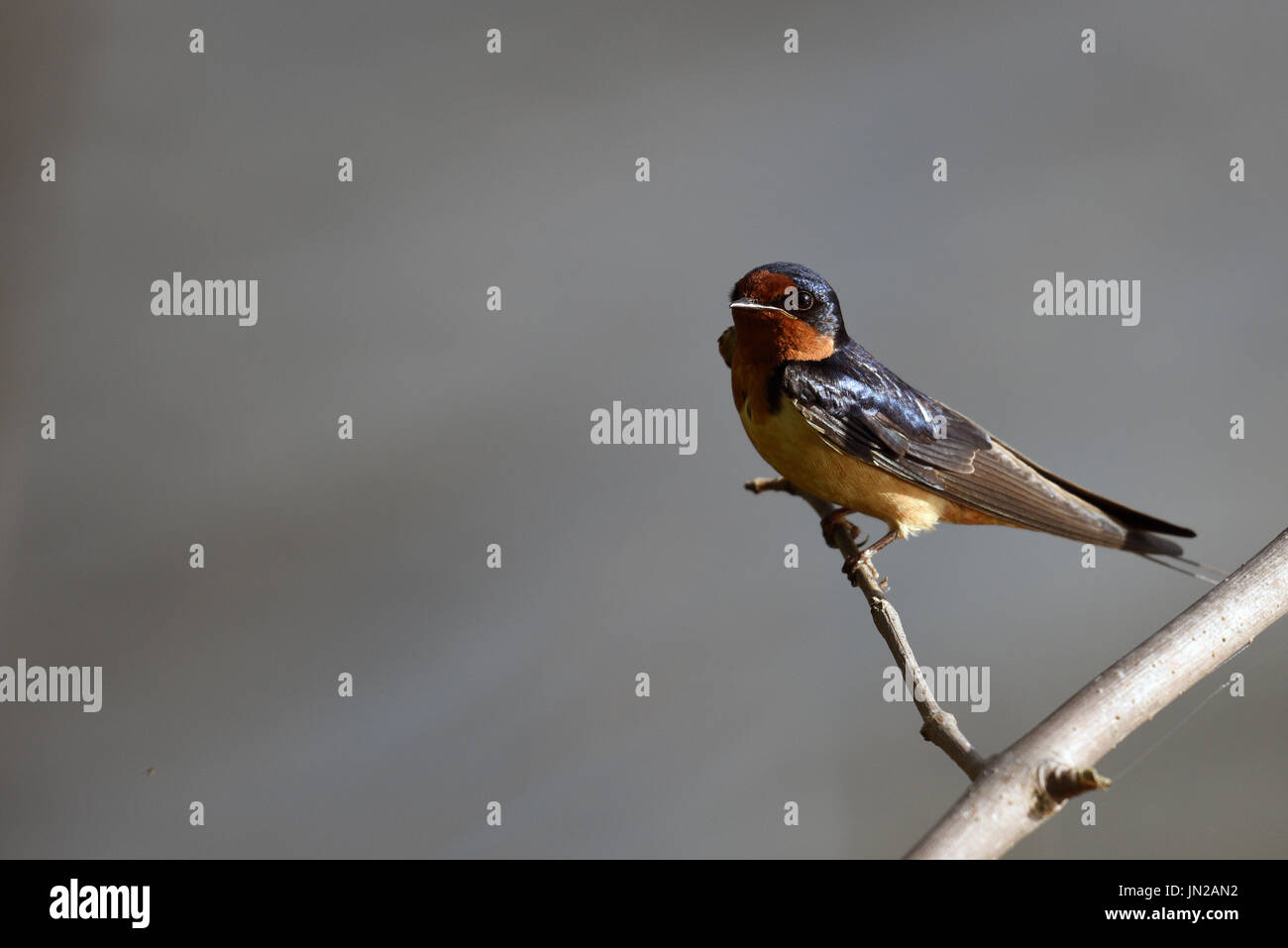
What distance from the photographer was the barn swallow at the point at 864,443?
1761mm

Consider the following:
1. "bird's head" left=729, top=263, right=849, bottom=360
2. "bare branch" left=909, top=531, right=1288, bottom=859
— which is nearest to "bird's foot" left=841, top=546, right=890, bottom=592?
"bird's head" left=729, top=263, right=849, bottom=360

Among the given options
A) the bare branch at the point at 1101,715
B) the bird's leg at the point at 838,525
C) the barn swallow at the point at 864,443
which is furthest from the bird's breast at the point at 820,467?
the bare branch at the point at 1101,715

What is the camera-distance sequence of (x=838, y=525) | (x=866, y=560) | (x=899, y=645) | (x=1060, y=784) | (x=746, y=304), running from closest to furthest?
(x=1060, y=784), (x=899, y=645), (x=746, y=304), (x=866, y=560), (x=838, y=525)

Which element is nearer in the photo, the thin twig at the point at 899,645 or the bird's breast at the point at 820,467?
the thin twig at the point at 899,645

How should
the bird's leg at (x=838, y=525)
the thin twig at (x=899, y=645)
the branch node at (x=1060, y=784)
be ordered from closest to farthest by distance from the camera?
1. the branch node at (x=1060, y=784)
2. the thin twig at (x=899, y=645)
3. the bird's leg at (x=838, y=525)

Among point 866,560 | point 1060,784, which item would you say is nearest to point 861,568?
point 866,560

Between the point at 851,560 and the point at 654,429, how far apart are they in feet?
4.81

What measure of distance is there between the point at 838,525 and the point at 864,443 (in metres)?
0.25

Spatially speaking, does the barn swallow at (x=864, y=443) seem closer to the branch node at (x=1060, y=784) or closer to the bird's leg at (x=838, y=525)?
the bird's leg at (x=838, y=525)

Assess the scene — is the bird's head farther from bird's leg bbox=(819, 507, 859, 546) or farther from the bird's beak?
bird's leg bbox=(819, 507, 859, 546)

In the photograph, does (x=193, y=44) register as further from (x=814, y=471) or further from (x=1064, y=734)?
(x=1064, y=734)

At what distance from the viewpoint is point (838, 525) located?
202cm

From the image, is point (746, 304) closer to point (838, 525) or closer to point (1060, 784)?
point (838, 525)

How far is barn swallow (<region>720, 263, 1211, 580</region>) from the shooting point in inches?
69.3
